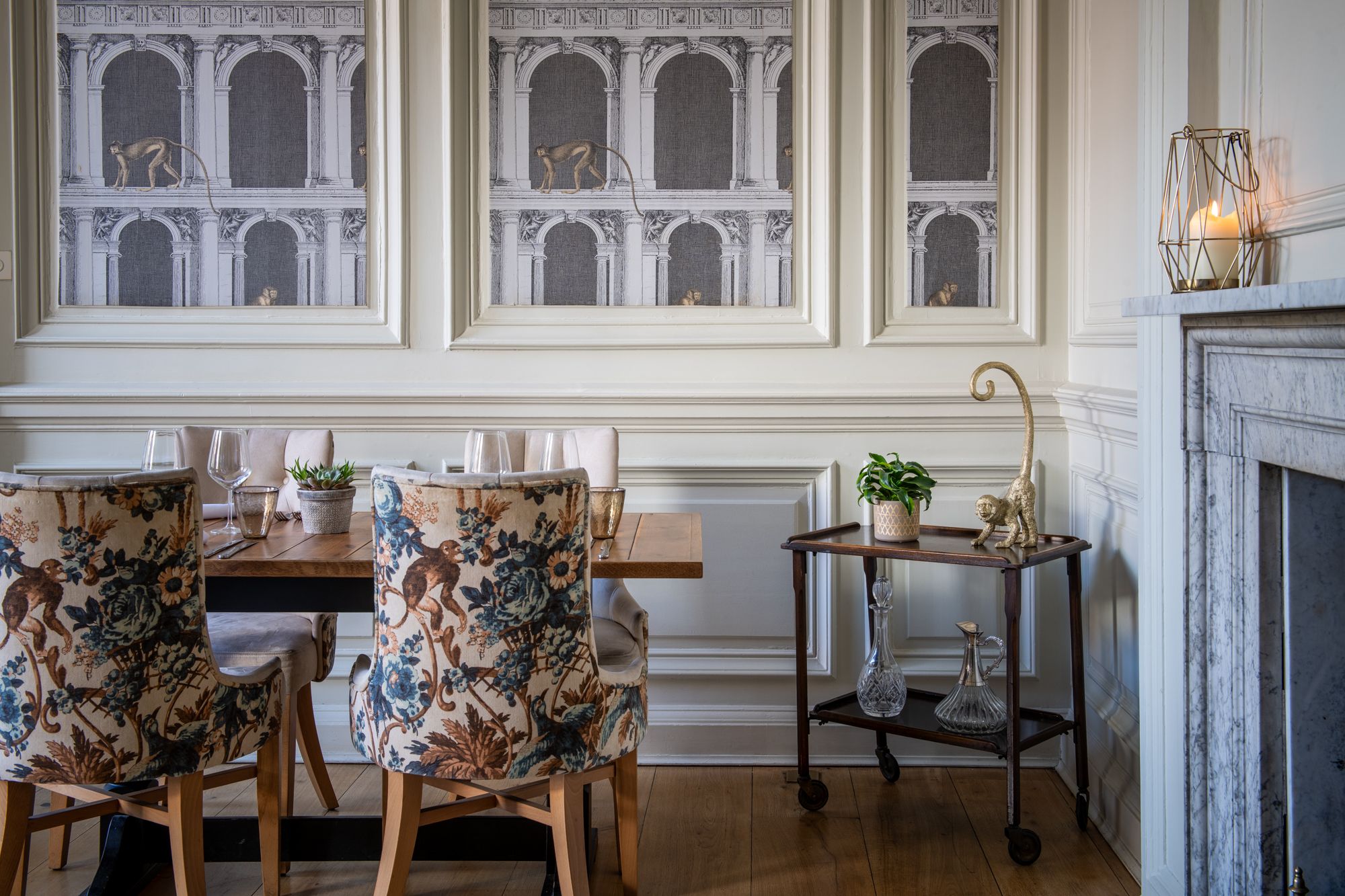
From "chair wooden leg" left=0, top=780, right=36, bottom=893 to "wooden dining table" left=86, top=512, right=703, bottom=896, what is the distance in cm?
29

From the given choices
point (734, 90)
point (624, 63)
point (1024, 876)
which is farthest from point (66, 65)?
point (1024, 876)

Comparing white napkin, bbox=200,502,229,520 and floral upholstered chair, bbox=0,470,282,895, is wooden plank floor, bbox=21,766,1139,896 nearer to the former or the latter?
floral upholstered chair, bbox=0,470,282,895

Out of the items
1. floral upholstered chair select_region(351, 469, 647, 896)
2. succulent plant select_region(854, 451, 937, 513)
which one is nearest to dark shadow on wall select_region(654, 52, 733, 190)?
succulent plant select_region(854, 451, 937, 513)

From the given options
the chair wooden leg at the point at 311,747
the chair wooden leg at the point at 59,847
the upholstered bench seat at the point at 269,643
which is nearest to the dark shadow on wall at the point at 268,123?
the upholstered bench seat at the point at 269,643

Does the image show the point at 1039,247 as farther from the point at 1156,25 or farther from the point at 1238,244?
the point at 1238,244

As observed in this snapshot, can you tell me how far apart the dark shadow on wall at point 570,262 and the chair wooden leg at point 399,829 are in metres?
1.62

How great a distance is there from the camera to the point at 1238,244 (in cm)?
199

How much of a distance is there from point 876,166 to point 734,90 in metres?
0.47

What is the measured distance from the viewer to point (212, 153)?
325 cm

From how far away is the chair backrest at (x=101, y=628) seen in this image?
1.86 metres

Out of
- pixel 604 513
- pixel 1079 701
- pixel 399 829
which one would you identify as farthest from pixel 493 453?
pixel 1079 701

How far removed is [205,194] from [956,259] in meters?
2.19

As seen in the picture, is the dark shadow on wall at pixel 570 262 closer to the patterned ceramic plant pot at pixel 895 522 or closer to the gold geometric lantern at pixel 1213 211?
the patterned ceramic plant pot at pixel 895 522

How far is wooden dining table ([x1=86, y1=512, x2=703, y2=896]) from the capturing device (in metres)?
2.19
